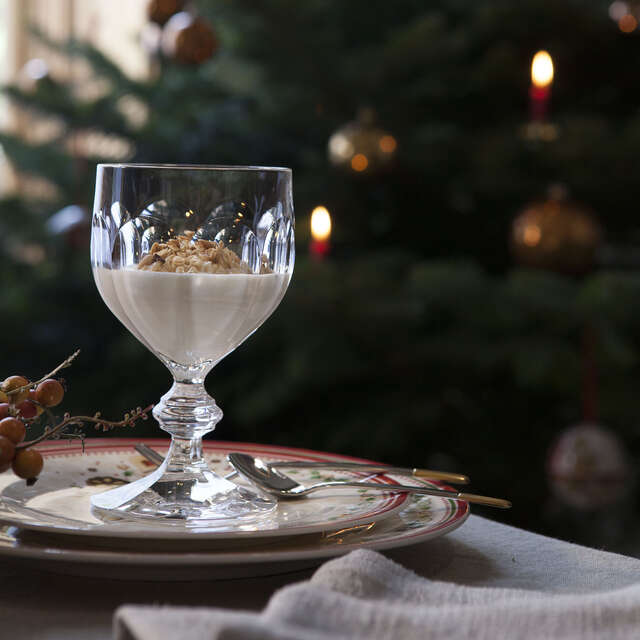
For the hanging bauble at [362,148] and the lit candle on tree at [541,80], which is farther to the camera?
the hanging bauble at [362,148]

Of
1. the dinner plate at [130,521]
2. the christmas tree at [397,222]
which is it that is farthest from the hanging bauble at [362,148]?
the dinner plate at [130,521]

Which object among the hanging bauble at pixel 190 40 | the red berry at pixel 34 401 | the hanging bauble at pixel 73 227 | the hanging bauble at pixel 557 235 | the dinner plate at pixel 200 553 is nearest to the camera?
the dinner plate at pixel 200 553

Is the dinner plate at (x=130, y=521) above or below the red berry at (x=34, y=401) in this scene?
below

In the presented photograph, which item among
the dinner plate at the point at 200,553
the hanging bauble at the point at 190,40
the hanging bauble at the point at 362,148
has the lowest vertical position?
the dinner plate at the point at 200,553

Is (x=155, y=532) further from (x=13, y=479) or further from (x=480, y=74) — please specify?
(x=480, y=74)

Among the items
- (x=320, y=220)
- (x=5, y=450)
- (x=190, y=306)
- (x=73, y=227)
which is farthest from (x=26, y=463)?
(x=73, y=227)

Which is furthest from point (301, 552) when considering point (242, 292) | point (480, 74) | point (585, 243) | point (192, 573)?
point (480, 74)

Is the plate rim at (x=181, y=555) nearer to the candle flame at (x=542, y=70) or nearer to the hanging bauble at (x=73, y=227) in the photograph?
the candle flame at (x=542, y=70)

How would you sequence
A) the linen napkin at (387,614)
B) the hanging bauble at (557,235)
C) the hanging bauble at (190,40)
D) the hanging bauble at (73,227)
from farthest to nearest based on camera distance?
the hanging bauble at (73,227)
the hanging bauble at (190,40)
the hanging bauble at (557,235)
the linen napkin at (387,614)

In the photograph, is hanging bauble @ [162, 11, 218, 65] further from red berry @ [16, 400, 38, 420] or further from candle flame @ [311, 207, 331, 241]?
red berry @ [16, 400, 38, 420]
